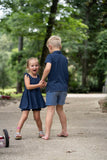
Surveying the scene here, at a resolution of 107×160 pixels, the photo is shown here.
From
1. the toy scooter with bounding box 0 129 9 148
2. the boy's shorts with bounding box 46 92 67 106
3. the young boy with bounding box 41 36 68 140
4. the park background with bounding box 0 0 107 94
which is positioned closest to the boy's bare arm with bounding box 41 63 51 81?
the young boy with bounding box 41 36 68 140

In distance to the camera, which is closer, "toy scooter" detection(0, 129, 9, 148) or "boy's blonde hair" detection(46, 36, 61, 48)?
"toy scooter" detection(0, 129, 9, 148)

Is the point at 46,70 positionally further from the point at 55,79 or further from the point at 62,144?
the point at 62,144

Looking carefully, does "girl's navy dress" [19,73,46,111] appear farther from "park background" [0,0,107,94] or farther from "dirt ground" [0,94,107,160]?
"park background" [0,0,107,94]

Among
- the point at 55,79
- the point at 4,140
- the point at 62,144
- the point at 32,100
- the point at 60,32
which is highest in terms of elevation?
the point at 60,32

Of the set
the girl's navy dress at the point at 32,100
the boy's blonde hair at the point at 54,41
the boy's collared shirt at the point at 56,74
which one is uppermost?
the boy's blonde hair at the point at 54,41

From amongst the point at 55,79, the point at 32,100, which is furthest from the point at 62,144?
the point at 55,79

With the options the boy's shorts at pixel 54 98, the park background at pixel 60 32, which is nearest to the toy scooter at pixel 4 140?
the boy's shorts at pixel 54 98

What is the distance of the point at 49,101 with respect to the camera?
5.40 m

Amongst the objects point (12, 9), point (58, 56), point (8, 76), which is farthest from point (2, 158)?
point (8, 76)

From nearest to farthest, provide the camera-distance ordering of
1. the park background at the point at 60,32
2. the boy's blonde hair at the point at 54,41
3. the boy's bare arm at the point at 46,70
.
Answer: the boy's bare arm at the point at 46,70
the boy's blonde hair at the point at 54,41
the park background at the point at 60,32

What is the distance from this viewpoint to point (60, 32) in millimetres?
17734

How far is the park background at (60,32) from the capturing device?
53.9 feet

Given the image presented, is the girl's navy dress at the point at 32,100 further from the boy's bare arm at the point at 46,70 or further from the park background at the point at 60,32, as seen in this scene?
the park background at the point at 60,32

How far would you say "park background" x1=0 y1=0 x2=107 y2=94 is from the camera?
16422mm
